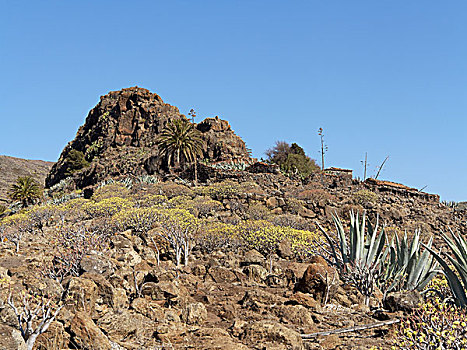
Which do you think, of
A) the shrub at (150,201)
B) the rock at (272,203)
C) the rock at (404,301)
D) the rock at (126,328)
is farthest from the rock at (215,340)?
the shrub at (150,201)

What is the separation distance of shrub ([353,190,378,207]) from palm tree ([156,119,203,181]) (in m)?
12.6

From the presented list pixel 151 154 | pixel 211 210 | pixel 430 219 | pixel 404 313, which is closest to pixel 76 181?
pixel 151 154

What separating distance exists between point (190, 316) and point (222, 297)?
5.84 feet

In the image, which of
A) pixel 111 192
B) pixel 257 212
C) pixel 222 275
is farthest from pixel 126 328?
pixel 111 192

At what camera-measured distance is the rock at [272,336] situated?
4.85m

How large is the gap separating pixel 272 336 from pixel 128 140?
38.9 metres

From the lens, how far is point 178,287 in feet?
24.6

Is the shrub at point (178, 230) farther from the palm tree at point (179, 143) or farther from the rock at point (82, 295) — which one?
the palm tree at point (179, 143)

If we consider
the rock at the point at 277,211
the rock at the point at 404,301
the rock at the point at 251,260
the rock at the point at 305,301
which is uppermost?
the rock at the point at 277,211

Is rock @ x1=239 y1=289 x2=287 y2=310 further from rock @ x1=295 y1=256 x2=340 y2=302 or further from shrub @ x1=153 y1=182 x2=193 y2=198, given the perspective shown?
shrub @ x1=153 y1=182 x2=193 y2=198

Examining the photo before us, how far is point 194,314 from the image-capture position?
20.5 feet

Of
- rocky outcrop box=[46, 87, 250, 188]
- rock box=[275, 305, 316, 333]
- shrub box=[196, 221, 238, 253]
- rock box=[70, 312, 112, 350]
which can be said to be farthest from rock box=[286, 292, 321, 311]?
rocky outcrop box=[46, 87, 250, 188]

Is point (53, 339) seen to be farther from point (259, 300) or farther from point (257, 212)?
point (257, 212)

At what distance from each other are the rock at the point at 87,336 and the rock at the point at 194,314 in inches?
65.7
